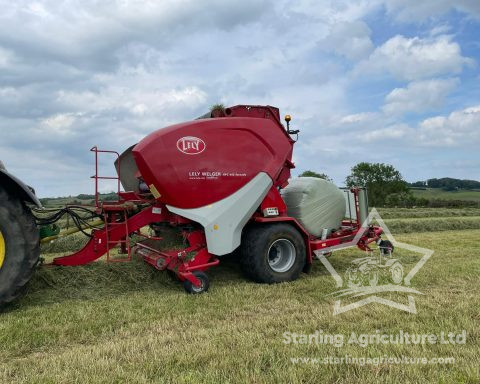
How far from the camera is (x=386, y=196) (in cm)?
4841

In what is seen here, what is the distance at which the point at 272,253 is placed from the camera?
6.70 metres

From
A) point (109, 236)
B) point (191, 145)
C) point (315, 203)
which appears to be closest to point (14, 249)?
point (109, 236)

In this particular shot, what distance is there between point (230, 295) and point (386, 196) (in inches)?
1809

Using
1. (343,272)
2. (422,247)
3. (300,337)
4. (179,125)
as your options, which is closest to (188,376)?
(300,337)

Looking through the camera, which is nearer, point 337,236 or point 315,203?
point 315,203

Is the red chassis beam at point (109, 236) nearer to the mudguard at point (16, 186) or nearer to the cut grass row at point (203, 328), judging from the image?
the cut grass row at point (203, 328)

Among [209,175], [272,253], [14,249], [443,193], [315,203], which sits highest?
[443,193]

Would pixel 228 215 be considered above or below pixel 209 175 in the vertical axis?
below

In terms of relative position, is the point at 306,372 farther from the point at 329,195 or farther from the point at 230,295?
the point at 329,195

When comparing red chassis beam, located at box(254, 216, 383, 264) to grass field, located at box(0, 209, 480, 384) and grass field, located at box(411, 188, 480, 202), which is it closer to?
grass field, located at box(0, 209, 480, 384)

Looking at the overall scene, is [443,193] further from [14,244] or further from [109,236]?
[14,244]

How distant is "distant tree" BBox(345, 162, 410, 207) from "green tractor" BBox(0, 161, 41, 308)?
158 feet

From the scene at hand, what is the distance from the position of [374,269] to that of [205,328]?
156 inches

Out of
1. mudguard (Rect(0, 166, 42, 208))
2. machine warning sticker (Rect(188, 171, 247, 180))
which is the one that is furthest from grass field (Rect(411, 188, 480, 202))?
mudguard (Rect(0, 166, 42, 208))
